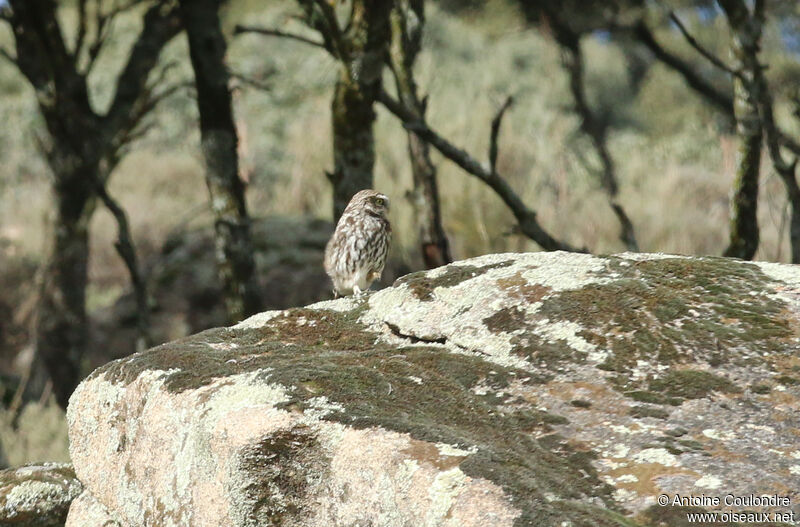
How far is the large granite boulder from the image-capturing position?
2.27 m

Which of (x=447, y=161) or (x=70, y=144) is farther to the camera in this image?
(x=447, y=161)

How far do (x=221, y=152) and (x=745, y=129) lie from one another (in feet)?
9.62

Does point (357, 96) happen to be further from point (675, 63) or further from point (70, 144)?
point (70, 144)

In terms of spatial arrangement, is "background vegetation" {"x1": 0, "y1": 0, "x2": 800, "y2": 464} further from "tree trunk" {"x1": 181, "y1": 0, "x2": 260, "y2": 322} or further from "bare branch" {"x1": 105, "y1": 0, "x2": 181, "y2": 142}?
"tree trunk" {"x1": 181, "y1": 0, "x2": 260, "y2": 322}

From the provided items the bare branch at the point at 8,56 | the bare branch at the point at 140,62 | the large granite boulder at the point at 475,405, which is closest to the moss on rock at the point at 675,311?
the large granite boulder at the point at 475,405

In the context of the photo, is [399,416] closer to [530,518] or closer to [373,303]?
[530,518]

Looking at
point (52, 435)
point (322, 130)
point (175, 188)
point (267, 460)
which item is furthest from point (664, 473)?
point (175, 188)

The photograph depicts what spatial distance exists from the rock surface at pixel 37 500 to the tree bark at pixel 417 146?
3.08m

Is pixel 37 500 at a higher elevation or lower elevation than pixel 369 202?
lower

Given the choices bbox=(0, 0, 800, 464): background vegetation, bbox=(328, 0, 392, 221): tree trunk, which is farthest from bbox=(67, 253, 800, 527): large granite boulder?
bbox=(0, 0, 800, 464): background vegetation

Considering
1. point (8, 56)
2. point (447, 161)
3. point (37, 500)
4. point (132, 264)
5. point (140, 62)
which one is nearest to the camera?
point (37, 500)

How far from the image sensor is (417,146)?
6.52 m

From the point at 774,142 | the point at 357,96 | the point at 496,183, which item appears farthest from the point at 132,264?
the point at 774,142

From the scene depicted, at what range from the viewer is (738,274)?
122 inches
